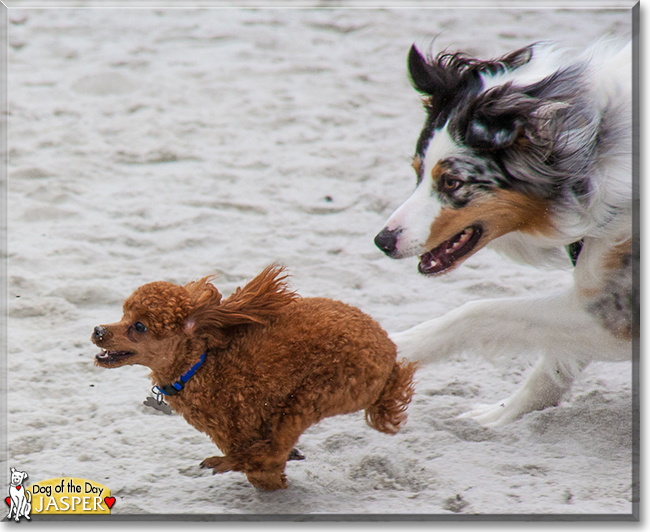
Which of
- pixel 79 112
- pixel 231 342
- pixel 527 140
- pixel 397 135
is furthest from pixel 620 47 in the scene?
pixel 79 112

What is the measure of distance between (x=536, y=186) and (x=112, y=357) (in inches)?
57.2

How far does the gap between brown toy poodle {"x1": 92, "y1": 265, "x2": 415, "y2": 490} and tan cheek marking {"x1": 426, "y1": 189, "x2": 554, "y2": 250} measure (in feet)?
2.04

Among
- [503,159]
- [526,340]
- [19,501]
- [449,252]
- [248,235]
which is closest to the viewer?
[19,501]

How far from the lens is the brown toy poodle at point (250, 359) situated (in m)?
2.13

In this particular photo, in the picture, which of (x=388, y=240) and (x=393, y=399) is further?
(x=388, y=240)

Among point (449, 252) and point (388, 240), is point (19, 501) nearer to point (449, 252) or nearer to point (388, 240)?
point (388, 240)

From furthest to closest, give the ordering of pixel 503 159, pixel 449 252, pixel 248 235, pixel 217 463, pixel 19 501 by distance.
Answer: pixel 248 235
pixel 449 252
pixel 503 159
pixel 19 501
pixel 217 463

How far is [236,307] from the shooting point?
219 centimetres

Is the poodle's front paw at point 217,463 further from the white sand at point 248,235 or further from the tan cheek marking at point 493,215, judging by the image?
the tan cheek marking at point 493,215

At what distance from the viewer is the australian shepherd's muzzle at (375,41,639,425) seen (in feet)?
8.63

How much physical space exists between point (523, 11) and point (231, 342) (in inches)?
212

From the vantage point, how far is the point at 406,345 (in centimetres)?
296

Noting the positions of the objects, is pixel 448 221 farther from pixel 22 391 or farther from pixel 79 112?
pixel 79 112

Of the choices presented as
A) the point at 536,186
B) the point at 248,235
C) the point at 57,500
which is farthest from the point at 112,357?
the point at 248,235
